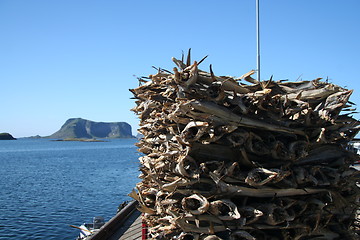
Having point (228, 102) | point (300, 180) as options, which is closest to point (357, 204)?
point (300, 180)

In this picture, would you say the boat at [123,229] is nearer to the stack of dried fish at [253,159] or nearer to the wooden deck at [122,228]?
the wooden deck at [122,228]

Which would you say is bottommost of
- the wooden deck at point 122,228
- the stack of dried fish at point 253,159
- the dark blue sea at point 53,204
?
the dark blue sea at point 53,204

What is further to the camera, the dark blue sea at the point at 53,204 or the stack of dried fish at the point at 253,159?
the dark blue sea at the point at 53,204

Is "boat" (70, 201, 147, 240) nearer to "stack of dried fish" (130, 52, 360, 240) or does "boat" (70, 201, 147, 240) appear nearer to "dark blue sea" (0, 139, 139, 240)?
"stack of dried fish" (130, 52, 360, 240)

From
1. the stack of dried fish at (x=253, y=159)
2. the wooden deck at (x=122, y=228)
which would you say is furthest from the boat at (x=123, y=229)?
the stack of dried fish at (x=253, y=159)

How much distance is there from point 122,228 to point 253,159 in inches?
234

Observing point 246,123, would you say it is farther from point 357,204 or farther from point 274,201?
point 357,204

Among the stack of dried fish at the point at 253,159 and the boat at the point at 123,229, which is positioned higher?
the stack of dried fish at the point at 253,159

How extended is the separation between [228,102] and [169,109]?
2.31 feet

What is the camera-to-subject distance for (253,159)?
417 cm

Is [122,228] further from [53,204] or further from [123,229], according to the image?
[53,204]

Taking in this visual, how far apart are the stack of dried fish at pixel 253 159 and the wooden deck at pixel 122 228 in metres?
3.90

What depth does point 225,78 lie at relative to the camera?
4383 millimetres

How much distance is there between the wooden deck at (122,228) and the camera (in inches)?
316
